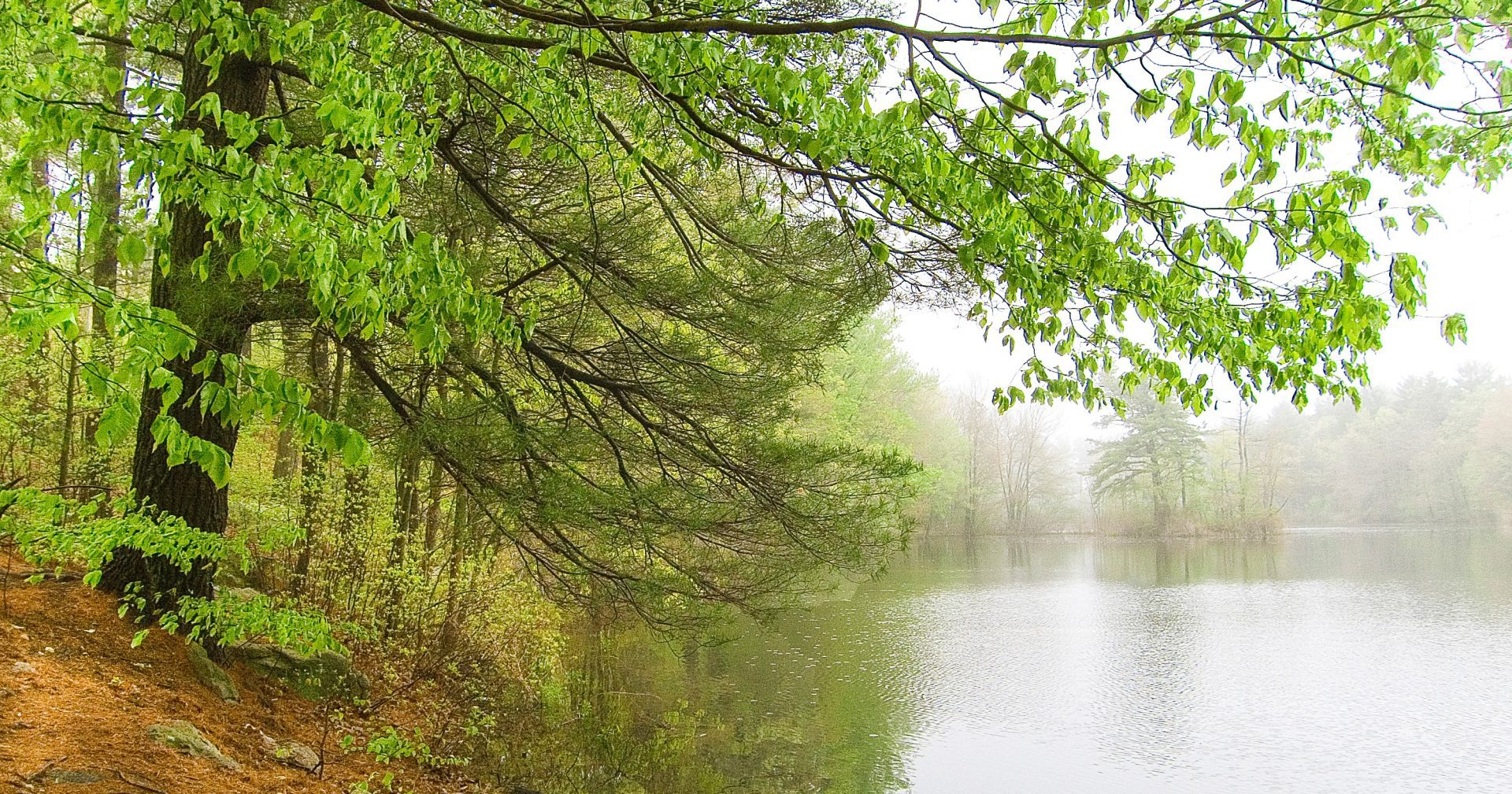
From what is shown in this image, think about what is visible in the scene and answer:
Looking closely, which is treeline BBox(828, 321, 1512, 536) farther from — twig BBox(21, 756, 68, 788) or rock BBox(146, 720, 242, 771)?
twig BBox(21, 756, 68, 788)

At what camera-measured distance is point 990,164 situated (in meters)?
3.09

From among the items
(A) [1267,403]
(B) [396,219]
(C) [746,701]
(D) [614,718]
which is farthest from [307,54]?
(A) [1267,403]

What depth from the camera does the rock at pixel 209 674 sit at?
17.1 ft

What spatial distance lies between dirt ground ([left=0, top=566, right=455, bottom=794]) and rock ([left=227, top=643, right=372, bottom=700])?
12cm

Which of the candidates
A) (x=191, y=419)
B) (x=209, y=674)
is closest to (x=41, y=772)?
(x=209, y=674)

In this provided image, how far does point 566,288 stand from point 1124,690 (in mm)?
10298

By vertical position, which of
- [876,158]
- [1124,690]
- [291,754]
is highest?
[876,158]

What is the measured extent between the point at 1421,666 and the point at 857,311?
497 inches

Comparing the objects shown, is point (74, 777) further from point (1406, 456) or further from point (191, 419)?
point (1406, 456)

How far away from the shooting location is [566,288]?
6582 mm

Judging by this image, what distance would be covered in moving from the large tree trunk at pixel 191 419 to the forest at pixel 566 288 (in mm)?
25

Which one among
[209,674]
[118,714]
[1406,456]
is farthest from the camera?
[1406,456]

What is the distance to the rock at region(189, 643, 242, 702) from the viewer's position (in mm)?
5199

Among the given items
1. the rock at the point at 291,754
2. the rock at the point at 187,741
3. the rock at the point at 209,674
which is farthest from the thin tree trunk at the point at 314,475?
the rock at the point at 187,741
